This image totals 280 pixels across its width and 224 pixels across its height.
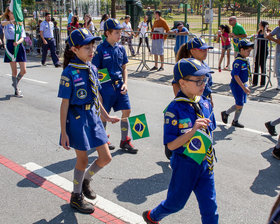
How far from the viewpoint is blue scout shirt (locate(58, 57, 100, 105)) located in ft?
13.7

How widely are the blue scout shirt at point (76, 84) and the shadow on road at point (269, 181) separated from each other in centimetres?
248

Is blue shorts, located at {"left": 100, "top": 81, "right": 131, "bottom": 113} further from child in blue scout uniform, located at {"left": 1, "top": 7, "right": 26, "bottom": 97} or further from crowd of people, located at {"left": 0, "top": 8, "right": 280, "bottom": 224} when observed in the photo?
child in blue scout uniform, located at {"left": 1, "top": 7, "right": 26, "bottom": 97}

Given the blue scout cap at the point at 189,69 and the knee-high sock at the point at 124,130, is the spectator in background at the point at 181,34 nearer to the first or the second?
the knee-high sock at the point at 124,130

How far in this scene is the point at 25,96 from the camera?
34.4 ft

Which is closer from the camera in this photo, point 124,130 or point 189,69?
point 189,69

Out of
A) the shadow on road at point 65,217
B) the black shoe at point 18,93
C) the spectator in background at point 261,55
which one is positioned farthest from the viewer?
the spectator in background at point 261,55

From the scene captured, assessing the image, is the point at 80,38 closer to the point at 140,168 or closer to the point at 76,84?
the point at 76,84

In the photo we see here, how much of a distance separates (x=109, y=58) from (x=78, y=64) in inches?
69.1

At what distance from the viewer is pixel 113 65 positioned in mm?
6086

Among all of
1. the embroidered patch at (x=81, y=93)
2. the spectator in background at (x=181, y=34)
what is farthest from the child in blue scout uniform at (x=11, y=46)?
the embroidered patch at (x=81, y=93)

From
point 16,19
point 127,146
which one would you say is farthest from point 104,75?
point 16,19

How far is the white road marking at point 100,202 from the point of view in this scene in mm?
4434

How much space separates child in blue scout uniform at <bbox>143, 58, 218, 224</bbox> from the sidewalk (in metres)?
6.80

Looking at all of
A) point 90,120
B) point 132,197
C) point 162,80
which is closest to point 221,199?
point 132,197
